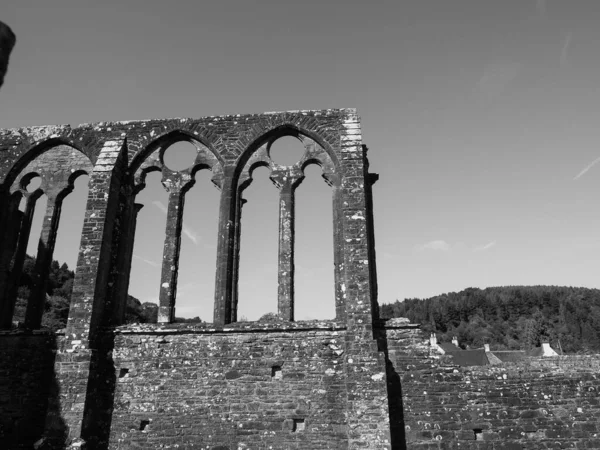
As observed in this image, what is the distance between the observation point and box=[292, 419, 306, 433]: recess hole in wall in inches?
329

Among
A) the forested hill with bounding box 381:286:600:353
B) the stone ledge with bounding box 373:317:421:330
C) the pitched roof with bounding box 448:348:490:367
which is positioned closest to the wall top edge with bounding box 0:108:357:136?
the stone ledge with bounding box 373:317:421:330

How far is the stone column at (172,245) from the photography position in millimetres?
9656

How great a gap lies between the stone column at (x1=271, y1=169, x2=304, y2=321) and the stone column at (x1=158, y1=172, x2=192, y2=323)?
85.2 inches

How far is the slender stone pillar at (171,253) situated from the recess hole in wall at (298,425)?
3296mm

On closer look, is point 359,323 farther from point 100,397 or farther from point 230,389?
point 100,397

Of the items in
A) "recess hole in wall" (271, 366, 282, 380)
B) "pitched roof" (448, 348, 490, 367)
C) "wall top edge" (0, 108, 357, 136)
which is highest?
"wall top edge" (0, 108, 357, 136)

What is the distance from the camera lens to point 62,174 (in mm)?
11172

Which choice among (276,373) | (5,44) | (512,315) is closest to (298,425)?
(276,373)

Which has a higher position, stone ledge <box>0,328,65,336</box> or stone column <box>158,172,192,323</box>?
stone column <box>158,172,192,323</box>

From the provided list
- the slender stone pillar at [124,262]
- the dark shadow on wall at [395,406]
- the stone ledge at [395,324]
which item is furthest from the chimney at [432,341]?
the slender stone pillar at [124,262]

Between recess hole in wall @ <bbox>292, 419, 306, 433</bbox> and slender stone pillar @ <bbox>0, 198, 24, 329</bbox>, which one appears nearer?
recess hole in wall @ <bbox>292, 419, 306, 433</bbox>

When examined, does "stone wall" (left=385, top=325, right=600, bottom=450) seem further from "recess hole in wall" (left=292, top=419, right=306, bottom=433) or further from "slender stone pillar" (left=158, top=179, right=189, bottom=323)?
"slender stone pillar" (left=158, top=179, right=189, bottom=323)

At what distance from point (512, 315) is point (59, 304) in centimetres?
9962

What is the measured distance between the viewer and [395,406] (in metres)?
8.43
